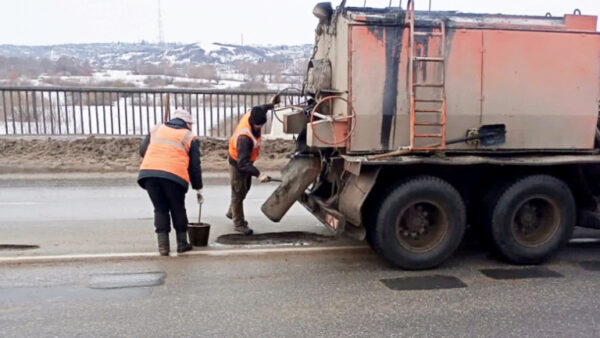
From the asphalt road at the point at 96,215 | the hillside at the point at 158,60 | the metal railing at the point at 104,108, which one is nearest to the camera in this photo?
the asphalt road at the point at 96,215

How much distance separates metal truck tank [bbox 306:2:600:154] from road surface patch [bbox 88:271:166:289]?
208 centimetres

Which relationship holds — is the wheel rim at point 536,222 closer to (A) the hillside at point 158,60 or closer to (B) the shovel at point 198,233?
(B) the shovel at point 198,233

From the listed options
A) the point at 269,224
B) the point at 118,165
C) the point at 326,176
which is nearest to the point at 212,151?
the point at 118,165

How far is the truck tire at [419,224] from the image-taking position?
5664 millimetres

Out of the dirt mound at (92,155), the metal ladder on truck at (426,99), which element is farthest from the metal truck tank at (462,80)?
the dirt mound at (92,155)

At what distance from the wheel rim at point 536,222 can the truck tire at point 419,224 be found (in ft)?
2.24

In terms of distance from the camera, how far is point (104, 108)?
14.8 metres

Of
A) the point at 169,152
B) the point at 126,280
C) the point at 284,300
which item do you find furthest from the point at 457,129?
the point at 126,280

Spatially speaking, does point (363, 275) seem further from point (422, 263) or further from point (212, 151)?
point (212, 151)

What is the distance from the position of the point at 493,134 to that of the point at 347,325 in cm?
266

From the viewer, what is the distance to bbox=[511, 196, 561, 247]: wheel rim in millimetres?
6004

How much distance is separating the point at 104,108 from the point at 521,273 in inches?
467

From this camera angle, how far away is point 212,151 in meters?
13.2

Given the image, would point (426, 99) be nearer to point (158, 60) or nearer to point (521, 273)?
point (521, 273)
